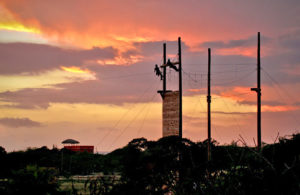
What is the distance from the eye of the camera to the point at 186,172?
5.09 meters

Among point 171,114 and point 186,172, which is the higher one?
point 171,114

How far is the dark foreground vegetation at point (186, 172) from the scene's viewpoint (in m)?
3.43

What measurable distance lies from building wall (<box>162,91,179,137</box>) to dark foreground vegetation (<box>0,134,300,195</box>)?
2061cm

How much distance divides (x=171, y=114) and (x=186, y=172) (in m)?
23.3

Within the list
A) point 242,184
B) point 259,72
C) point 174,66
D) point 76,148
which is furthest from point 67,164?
point 242,184

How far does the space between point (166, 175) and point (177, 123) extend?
2273 cm

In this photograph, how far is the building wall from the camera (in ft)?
91.2

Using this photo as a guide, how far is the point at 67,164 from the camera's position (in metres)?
42.7

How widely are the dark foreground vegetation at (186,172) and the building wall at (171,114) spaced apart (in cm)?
2061

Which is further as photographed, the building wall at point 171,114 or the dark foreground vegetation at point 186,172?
the building wall at point 171,114

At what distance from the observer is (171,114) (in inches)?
1115

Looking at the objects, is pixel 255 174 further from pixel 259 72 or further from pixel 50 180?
pixel 259 72

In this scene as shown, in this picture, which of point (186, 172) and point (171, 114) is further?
point (171, 114)

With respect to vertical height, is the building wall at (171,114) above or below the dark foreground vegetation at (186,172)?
above
